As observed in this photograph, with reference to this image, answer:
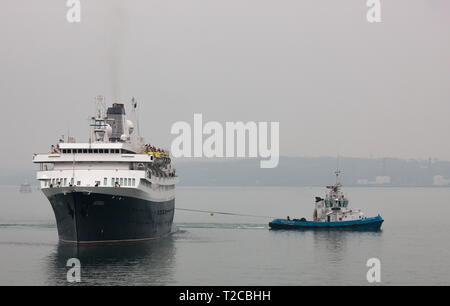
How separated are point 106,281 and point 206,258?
54.0 feet

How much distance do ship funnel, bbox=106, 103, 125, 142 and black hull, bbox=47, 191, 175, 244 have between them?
41.9 ft

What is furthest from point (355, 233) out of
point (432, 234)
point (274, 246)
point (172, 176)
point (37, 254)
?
point (37, 254)

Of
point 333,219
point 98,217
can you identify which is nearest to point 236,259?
point 98,217

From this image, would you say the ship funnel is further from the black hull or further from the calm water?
the calm water

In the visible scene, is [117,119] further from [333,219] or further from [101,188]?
[333,219]

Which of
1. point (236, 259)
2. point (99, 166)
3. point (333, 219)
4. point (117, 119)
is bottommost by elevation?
point (236, 259)

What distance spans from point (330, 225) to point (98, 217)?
43084 mm

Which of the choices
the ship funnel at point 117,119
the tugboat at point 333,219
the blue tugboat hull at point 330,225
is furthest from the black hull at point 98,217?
the tugboat at point 333,219

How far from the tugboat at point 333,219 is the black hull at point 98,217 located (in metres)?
34.1

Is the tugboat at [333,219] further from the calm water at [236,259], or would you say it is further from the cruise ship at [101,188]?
the cruise ship at [101,188]

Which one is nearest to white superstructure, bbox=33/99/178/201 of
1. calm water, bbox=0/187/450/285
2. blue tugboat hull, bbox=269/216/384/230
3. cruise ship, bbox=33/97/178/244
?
cruise ship, bbox=33/97/178/244

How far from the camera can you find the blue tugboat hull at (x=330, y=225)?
103375 millimetres

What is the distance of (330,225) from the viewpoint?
103312mm
